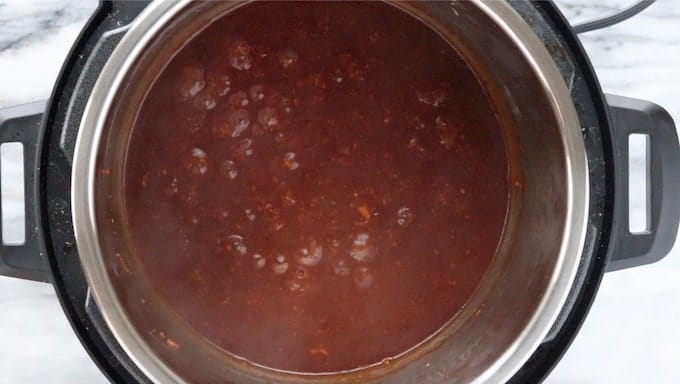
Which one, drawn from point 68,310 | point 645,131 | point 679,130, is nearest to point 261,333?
point 68,310

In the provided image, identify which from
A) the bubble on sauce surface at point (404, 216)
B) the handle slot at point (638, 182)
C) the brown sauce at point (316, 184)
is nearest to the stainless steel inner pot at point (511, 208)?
the brown sauce at point (316, 184)

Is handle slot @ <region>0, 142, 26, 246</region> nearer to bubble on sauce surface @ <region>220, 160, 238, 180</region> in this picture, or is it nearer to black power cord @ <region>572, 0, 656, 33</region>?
bubble on sauce surface @ <region>220, 160, 238, 180</region>

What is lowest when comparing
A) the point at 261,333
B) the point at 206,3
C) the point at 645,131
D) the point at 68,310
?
the point at 261,333

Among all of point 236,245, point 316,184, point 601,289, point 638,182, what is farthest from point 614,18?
point 236,245

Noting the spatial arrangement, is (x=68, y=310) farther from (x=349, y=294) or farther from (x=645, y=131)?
(x=645, y=131)

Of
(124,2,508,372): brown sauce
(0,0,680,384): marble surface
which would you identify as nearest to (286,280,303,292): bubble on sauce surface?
(124,2,508,372): brown sauce

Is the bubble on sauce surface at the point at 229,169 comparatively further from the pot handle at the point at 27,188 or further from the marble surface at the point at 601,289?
the marble surface at the point at 601,289

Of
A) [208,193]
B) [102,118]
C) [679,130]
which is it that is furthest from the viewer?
[679,130]
